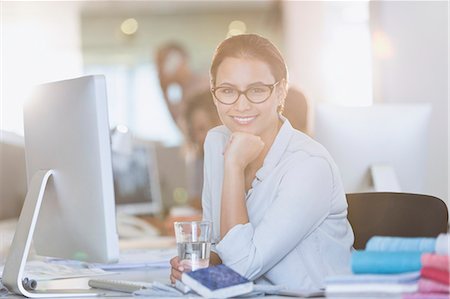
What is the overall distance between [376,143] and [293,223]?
1021mm

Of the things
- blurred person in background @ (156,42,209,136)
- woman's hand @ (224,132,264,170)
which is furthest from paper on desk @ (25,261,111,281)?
blurred person in background @ (156,42,209,136)

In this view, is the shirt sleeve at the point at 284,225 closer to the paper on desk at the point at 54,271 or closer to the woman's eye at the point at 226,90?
the woman's eye at the point at 226,90

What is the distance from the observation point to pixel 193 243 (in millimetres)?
1672

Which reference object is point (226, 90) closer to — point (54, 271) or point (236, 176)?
point (236, 176)

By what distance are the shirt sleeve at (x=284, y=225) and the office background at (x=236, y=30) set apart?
674 millimetres

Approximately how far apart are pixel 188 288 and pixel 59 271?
26.6 inches

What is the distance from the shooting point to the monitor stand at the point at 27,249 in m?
1.71

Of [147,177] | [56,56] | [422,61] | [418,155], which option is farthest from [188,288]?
[56,56]

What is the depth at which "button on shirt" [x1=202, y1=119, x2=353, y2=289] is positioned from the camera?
1.61 m

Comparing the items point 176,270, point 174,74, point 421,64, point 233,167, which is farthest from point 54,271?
point 174,74

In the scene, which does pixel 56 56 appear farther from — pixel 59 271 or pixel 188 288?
pixel 188 288

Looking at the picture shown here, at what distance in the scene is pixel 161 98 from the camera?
928 cm

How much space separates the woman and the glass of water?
25mm

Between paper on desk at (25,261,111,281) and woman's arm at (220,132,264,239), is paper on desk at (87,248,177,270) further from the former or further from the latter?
woman's arm at (220,132,264,239)
